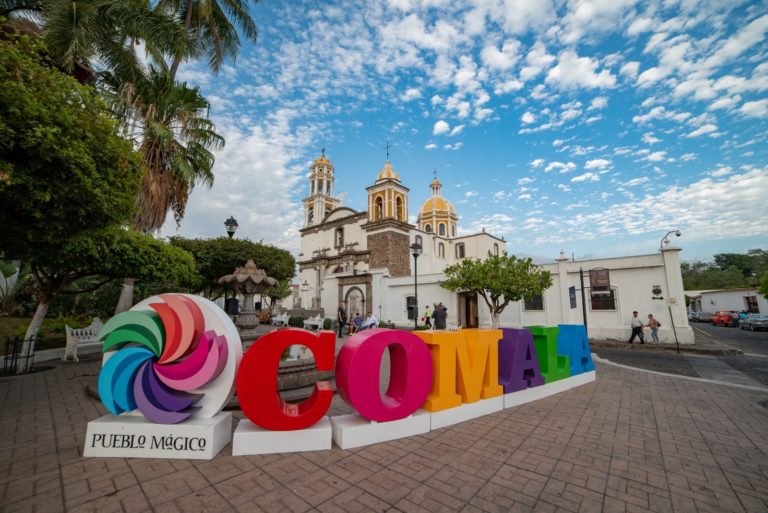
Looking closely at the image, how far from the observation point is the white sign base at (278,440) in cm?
370

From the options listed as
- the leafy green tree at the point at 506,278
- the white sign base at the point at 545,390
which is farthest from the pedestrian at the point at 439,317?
the white sign base at the point at 545,390

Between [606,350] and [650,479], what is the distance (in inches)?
511

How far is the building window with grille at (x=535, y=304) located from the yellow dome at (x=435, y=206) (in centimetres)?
2673

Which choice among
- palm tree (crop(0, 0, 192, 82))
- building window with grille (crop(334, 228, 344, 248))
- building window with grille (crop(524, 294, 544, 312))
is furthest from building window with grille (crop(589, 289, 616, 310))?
building window with grille (crop(334, 228, 344, 248))

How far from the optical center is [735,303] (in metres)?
38.0

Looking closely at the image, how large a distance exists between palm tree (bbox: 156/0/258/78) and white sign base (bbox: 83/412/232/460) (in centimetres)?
1402

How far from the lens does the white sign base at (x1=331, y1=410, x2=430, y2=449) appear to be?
155 inches

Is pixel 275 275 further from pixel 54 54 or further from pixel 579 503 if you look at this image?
pixel 579 503

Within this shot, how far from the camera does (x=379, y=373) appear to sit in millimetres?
4137

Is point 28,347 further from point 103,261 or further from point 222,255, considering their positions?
point 222,255

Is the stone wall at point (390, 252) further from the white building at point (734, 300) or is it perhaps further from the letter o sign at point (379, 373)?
the white building at point (734, 300)

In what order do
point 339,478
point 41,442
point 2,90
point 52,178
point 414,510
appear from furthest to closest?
point 52,178 < point 41,442 < point 2,90 < point 339,478 < point 414,510

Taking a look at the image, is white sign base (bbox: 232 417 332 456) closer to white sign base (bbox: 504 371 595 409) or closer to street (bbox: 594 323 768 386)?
white sign base (bbox: 504 371 595 409)

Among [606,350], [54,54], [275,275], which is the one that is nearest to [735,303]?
[606,350]
